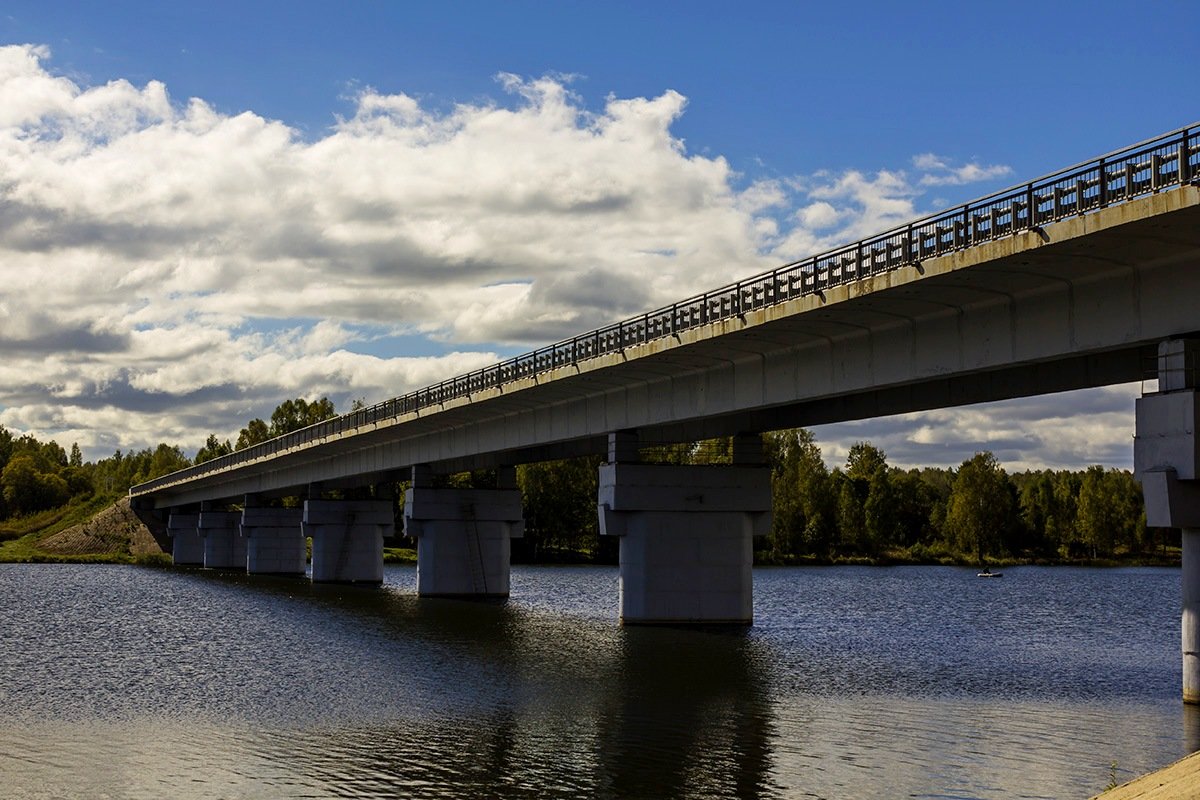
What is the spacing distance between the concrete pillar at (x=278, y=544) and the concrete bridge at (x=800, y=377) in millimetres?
26370

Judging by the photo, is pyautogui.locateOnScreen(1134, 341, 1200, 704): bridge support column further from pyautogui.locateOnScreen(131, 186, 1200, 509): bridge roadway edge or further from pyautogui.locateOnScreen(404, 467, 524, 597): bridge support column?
pyautogui.locateOnScreen(404, 467, 524, 597): bridge support column

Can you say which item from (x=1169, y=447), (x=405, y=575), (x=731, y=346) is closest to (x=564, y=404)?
(x=731, y=346)

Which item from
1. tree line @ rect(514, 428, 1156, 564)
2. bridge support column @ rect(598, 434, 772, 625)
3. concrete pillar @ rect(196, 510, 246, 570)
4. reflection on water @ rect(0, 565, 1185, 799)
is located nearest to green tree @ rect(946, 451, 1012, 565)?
tree line @ rect(514, 428, 1156, 564)

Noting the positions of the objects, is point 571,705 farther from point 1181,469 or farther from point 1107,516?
point 1107,516

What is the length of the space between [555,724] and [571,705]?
11.2 feet

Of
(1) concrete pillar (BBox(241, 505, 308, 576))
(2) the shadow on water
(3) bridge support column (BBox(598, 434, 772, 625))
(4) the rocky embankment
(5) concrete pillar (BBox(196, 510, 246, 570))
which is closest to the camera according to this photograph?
(2) the shadow on water

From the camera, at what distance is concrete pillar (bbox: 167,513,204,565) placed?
158750 millimetres

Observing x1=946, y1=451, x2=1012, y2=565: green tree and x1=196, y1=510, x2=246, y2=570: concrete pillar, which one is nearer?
x1=196, y1=510, x2=246, y2=570: concrete pillar

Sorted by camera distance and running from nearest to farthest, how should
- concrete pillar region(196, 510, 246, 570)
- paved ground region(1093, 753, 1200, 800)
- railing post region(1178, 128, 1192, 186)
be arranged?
paved ground region(1093, 753, 1200, 800)
railing post region(1178, 128, 1192, 186)
concrete pillar region(196, 510, 246, 570)

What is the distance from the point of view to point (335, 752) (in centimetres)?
2914

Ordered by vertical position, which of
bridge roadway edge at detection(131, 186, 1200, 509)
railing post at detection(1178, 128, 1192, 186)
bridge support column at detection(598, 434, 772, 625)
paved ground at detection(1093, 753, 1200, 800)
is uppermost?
railing post at detection(1178, 128, 1192, 186)

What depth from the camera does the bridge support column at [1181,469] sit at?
3256 cm

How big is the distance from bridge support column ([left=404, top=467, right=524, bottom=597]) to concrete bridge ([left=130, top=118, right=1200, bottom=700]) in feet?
0.41

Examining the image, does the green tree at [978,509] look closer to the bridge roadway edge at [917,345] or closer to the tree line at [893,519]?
the tree line at [893,519]
